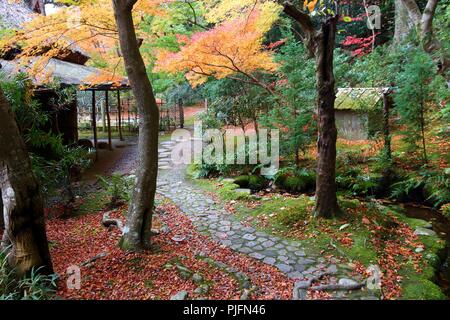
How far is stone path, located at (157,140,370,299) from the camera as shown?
4.03 meters

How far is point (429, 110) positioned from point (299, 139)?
2849mm

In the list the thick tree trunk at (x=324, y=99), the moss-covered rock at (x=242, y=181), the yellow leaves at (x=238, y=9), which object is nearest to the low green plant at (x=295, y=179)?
the moss-covered rock at (x=242, y=181)

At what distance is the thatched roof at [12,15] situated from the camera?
8.76 meters

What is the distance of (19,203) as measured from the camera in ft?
10.7

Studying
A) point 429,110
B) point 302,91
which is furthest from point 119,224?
point 429,110

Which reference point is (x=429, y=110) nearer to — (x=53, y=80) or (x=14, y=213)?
(x=14, y=213)

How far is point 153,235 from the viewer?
514cm

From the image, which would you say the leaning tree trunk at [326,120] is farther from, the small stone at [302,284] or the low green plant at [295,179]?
the low green plant at [295,179]

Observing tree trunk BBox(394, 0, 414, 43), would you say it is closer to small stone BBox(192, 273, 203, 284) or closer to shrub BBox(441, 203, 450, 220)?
shrub BBox(441, 203, 450, 220)

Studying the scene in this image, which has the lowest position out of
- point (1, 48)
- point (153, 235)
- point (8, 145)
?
point (153, 235)

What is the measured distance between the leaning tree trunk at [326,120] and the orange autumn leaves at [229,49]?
13.7 feet

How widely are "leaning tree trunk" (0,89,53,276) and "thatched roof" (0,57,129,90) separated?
4023 millimetres

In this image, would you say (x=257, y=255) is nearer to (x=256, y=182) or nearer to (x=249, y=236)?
(x=249, y=236)

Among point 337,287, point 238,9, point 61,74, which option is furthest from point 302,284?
point 238,9
